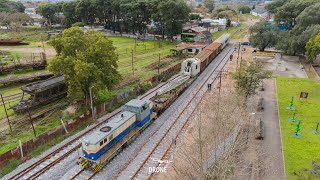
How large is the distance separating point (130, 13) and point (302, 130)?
6697 cm

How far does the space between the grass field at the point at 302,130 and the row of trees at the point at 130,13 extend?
138 ft

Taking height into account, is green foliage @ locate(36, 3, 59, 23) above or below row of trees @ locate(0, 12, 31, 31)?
above

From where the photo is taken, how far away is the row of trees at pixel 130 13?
252 feet

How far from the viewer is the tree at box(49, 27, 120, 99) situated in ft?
92.0

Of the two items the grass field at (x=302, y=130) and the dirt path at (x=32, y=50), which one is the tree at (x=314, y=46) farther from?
the dirt path at (x=32, y=50)

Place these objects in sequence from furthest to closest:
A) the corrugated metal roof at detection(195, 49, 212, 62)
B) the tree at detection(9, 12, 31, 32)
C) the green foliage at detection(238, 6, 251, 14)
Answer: the green foliage at detection(238, 6, 251, 14) → the tree at detection(9, 12, 31, 32) → the corrugated metal roof at detection(195, 49, 212, 62)

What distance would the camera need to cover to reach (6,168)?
20156 mm

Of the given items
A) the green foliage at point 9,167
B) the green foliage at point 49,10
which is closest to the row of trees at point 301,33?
the green foliage at point 9,167

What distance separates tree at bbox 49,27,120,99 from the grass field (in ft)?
64.8

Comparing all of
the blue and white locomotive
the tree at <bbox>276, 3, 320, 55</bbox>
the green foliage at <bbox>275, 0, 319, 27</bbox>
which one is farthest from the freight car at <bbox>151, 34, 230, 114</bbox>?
the green foliage at <bbox>275, 0, 319, 27</bbox>

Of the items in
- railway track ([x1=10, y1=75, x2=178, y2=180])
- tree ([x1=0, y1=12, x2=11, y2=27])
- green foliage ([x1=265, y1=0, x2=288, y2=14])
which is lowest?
railway track ([x1=10, y1=75, x2=178, y2=180])

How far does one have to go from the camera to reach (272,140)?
24875 millimetres

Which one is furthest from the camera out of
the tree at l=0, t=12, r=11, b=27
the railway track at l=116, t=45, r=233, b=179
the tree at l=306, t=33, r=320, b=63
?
the tree at l=0, t=12, r=11, b=27

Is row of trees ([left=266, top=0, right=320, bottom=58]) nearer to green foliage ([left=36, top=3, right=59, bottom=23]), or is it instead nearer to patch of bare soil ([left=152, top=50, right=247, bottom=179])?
patch of bare soil ([left=152, top=50, right=247, bottom=179])
